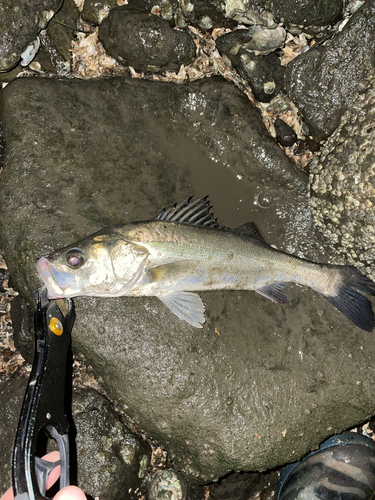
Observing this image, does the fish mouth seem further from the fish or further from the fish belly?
the fish belly

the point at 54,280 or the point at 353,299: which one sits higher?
the point at 353,299

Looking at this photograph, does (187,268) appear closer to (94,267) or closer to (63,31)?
(94,267)

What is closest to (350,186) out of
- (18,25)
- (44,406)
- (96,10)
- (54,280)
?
(54,280)

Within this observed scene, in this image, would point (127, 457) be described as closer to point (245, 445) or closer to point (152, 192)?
point (245, 445)

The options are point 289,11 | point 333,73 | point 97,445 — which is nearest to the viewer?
point 97,445

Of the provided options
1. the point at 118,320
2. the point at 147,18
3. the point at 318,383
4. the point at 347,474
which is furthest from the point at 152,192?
the point at 347,474

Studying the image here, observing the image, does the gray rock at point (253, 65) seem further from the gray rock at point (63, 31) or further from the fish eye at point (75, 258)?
the fish eye at point (75, 258)
